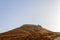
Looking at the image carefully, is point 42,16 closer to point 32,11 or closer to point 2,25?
point 32,11

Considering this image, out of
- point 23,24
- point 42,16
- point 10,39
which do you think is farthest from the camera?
point 42,16

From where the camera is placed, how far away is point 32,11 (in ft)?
13.2

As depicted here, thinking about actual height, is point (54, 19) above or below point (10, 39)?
above

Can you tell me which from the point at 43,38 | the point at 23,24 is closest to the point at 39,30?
the point at 43,38

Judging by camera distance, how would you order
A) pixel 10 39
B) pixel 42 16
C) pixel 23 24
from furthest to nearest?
1. pixel 42 16
2. pixel 23 24
3. pixel 10 39

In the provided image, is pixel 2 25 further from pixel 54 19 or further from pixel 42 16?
pixel 54 19

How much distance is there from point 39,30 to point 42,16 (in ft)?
1.99

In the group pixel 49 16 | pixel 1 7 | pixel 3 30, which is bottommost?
pixel 3 30

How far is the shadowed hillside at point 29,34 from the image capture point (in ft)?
10.6

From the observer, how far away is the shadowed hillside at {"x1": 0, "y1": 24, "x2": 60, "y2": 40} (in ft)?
10.6

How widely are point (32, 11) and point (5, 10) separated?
73 cm

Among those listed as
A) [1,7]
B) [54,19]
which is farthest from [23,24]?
[54,19]

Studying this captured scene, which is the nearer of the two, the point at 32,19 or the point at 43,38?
the point at 43,38

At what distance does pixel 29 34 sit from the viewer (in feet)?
11.2
